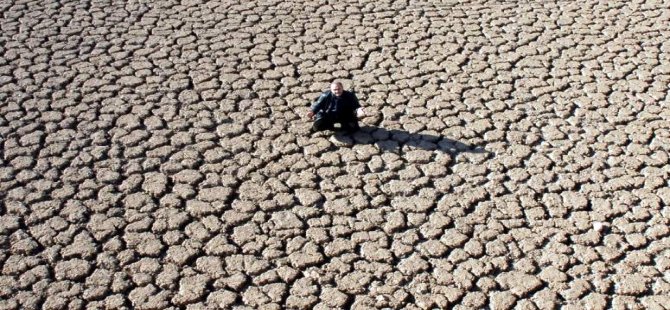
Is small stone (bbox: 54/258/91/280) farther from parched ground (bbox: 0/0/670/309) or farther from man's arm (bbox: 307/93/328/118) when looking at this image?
man's arm (bbox: 307/93/328/118)

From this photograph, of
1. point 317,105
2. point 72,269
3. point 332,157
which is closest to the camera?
point 72,269

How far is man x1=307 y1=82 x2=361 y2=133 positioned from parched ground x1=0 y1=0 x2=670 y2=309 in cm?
17

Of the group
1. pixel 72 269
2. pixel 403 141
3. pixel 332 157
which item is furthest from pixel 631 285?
pixel 72 269

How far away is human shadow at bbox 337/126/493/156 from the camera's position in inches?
345

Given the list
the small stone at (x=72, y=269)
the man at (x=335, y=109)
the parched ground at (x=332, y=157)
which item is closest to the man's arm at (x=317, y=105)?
the man at (x=335, y=109)

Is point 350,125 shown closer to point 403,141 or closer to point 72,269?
point 403,141

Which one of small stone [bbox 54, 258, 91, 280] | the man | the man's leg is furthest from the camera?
the man's leg

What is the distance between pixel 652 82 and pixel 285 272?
5.32 metres

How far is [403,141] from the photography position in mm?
8867

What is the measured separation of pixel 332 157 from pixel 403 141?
786 mm

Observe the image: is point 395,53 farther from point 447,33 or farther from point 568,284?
point 568,284

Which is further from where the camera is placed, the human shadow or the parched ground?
the human shadow

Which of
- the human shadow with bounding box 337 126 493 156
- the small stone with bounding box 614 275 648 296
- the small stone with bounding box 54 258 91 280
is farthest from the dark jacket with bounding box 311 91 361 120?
the small stone with bounding box 614 275 648 296

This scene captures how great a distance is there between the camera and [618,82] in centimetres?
1005
